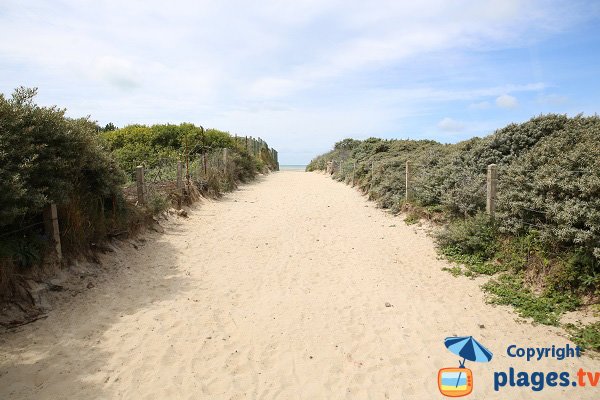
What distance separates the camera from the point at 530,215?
6.49 metres

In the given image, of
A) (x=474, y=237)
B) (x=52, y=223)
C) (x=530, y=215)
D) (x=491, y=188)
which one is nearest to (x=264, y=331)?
(x=52, y=223)

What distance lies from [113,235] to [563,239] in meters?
7.67

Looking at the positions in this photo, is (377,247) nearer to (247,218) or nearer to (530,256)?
(530,256)

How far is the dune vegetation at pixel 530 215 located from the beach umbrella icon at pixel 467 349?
1.03 meters

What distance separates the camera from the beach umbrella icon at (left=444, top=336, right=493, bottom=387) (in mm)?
4254

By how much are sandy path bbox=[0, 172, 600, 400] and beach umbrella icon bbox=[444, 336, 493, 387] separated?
0.35ft

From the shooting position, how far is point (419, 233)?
9.40 meters

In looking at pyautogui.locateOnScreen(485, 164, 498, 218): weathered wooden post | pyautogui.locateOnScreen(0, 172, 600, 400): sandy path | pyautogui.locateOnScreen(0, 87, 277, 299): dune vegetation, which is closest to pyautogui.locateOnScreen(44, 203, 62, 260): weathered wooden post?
pyautogui.locateOnScreen(0, 87, 277, 299): dune vegetation

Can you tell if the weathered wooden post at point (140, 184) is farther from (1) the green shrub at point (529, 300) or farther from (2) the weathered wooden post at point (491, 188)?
(2) the weathered wooden post at point (491, 188)

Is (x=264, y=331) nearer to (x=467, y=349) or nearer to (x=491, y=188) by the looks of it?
(x=467, y=349)

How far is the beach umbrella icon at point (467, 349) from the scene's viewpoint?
14.0 ft

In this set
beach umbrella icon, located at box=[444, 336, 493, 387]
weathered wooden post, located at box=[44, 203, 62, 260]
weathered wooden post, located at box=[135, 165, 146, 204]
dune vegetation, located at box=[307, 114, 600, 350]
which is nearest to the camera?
beach umbrella icon, located at box=[444, 336, 493, 387]

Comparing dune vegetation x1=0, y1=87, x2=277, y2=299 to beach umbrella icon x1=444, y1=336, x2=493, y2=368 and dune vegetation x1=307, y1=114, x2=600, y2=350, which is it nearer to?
beach umbrella icon x1=444, y1=336, x2=493, y2=368

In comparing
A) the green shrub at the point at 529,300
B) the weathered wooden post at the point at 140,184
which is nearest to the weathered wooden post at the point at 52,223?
the weathered wooden post at the point at 140,184
